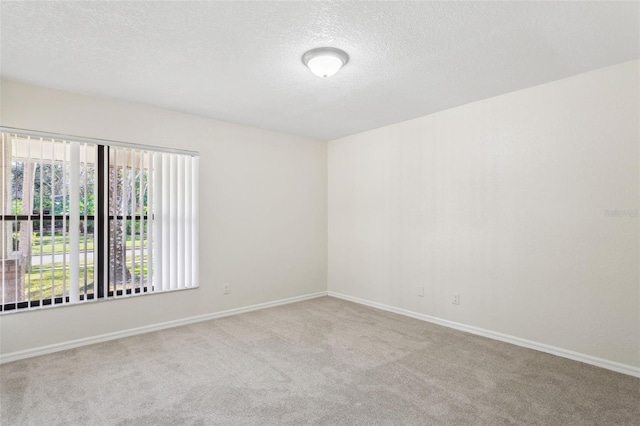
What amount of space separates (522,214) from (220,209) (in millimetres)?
3464

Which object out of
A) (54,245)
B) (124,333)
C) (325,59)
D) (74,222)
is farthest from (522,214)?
(54,245)

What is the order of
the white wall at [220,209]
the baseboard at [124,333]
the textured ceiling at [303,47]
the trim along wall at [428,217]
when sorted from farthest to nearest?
the white wall at [220,209], the baseboard at [124,333], the trim along wall at [428,217], the textured ceiling at [303,47]

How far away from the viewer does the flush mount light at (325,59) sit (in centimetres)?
247

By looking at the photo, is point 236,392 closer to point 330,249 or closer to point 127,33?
point 127,33

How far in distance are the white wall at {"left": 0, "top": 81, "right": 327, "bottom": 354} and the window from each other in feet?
0.44

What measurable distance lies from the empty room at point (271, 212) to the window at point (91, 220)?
0.02m

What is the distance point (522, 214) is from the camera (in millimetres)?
3289

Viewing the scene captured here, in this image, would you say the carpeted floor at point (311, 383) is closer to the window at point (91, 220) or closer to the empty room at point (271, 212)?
the empty room at point (271, 212)

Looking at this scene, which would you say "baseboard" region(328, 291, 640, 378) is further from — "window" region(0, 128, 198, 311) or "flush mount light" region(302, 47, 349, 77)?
"flush mount light" region(302, 47, 349, 77)

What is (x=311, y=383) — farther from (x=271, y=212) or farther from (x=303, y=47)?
(x=271, y=212)

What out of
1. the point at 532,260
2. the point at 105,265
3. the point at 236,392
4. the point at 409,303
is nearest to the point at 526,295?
the point at 532,260

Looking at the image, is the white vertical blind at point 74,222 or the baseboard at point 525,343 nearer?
the baseboard at point 525,343

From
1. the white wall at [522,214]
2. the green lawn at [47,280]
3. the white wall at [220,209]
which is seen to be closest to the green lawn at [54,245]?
the green lawn at [47,280]

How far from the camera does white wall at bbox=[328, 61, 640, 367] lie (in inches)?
108
